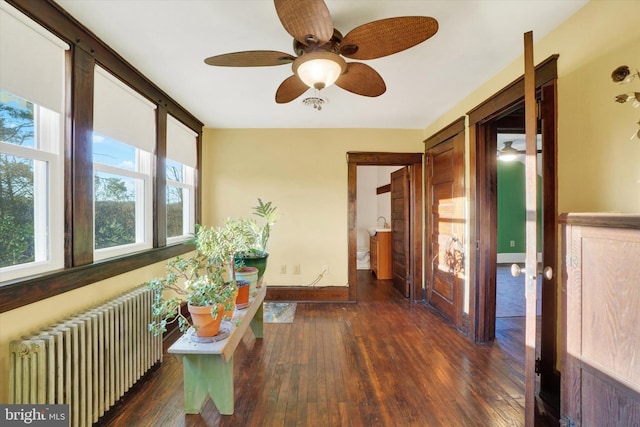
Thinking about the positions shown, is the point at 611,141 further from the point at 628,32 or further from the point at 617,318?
the point at 617,318

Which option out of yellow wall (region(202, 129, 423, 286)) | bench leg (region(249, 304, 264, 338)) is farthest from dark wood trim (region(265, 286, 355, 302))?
bench leg (region(249, 304, 264, 338))

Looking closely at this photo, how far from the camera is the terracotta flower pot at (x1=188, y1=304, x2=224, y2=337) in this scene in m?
1.52

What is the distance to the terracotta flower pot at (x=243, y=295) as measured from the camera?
1.97m

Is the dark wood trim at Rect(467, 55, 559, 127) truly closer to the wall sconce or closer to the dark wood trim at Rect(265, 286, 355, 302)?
the wall sconce

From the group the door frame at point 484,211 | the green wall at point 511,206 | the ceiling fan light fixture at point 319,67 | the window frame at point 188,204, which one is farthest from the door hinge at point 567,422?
the green wall at point 511,206

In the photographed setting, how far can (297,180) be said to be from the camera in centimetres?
373

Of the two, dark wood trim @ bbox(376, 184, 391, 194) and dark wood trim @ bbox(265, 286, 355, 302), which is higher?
dark wood trim @ bbox(376, 184, 391, 194)

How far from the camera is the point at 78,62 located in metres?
1.67

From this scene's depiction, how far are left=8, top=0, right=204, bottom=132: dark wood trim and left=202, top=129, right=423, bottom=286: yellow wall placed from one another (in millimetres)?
1233

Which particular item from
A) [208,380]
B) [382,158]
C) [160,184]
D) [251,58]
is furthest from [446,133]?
[208,380]

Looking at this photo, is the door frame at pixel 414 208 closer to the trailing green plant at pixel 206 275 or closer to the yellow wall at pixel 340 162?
the yellow wall at pixel 340 162

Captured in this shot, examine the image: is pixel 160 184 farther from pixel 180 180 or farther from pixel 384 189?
pixel 384 189

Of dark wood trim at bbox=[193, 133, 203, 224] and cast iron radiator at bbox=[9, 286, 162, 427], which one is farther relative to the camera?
dark wood trim at bbox=[193, 133, 203, 224]

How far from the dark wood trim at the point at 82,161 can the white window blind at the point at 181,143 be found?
1.07 metres
